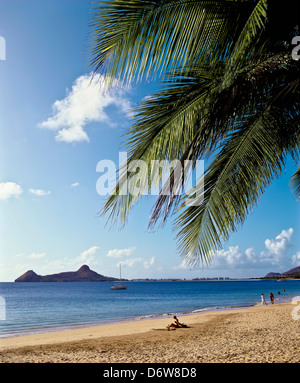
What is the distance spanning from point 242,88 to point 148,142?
0.92 meters

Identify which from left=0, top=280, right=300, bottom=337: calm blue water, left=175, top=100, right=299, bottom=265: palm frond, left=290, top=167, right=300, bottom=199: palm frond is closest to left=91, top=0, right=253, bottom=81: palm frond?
left=175, top=100, right=299, bottom=265: palm frond

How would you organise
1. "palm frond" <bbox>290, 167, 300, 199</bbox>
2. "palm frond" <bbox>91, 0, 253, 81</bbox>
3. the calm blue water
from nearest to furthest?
1. "palm frond" <bbox>91, 0, 253, 81</bbox>
2. "palm frond" <bbox>290, 167, 300, 199</bbox>
3. the calm blue water

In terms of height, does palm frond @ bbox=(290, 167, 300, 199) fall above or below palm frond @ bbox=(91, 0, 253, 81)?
below

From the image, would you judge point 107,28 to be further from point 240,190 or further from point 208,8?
point 240,190

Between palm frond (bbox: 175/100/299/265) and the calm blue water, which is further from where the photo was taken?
the calm blue water

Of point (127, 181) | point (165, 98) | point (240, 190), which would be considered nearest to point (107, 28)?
point (165, 98)

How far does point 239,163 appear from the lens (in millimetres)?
3059

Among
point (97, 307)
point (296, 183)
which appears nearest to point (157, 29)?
point (296, 183)

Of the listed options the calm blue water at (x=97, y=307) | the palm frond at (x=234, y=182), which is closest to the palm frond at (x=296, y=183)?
the palm frond at (x=234, y=182)

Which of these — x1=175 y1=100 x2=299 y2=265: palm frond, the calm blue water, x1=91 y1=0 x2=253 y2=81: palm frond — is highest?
x1=91 y1=0 x2=253 y2=81: palm frond

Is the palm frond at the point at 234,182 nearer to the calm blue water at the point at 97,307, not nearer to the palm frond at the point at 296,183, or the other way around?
the palm frond at the point at 296,183

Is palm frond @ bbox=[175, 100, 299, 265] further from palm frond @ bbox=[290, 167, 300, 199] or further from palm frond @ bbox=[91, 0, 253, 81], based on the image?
palm frond @ bbox=[290, 167, 300, 199]

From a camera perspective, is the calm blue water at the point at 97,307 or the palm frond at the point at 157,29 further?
the calm blue water at the point at 97,307

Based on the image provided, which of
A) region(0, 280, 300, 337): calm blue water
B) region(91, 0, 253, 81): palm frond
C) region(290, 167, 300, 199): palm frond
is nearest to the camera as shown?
region(91, 0, 253, 81): palm frond
